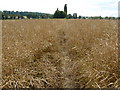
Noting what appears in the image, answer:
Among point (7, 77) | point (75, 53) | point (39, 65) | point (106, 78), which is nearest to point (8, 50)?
point (39, 65)

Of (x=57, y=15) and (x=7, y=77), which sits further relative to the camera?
(x=57, y=15)

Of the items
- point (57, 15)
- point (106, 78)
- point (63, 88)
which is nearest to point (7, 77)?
point (63, 88)

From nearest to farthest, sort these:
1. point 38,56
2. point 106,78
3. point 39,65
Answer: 1. point 106,78
2. point 39,65
3. point 38,56

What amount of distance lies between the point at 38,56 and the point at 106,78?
1917 mm

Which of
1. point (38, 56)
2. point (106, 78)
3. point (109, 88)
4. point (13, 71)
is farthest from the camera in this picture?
point (38, 56)

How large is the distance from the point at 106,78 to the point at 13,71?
1.29m

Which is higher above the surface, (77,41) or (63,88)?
(77,41)

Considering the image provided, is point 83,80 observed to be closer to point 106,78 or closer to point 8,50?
point 106,78

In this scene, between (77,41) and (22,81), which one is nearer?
(22,81)

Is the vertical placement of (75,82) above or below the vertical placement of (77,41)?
below

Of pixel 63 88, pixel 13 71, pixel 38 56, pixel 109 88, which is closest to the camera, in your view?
pixel 109 88

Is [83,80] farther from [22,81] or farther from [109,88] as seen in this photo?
[22,81]

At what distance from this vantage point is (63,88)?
8.07 feet

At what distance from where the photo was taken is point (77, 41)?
487 cm
